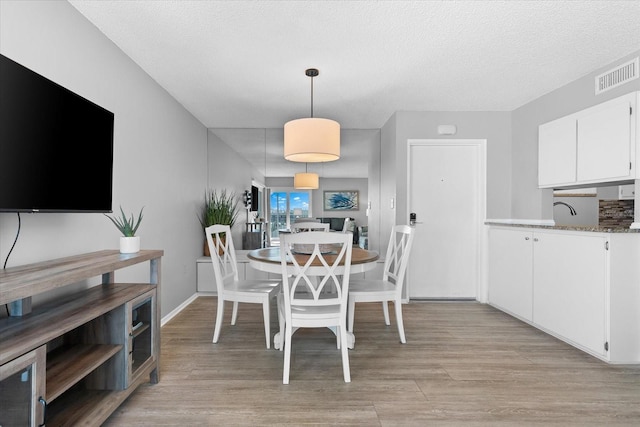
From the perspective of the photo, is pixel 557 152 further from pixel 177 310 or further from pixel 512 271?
pixel 177 310

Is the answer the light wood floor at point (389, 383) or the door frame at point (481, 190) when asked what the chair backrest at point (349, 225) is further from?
the light wood floor at point (389, 383)

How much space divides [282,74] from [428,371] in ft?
8.84

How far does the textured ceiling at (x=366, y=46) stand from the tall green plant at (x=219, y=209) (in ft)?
4.32

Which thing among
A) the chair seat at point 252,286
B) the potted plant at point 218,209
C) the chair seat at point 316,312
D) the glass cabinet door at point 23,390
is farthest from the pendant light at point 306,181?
the glass cabinet door at point 23,390

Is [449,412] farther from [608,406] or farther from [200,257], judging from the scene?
[200,257]

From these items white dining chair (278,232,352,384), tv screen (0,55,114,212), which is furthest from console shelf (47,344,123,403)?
white dining chair (278,232,352,384)

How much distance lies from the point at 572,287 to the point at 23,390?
346cm

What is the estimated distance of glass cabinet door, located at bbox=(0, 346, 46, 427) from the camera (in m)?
1.11

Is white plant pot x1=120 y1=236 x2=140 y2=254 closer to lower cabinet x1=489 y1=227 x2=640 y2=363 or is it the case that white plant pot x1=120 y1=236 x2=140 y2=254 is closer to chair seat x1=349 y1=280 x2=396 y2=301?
chair seat x1=349 y1=280 x2=396 y2=301

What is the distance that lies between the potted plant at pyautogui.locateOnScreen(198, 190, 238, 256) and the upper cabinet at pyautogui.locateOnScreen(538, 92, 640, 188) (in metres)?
3.74

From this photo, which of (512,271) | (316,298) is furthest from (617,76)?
(316,298)

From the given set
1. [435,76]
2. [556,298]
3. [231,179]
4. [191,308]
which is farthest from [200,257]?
[556,298]

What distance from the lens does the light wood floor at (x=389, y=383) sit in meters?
1.85

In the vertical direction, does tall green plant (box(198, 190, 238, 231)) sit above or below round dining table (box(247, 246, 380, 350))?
above
